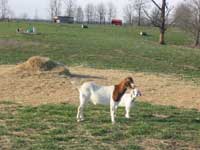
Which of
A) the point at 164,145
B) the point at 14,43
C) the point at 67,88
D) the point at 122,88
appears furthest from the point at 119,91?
the point at 14,43

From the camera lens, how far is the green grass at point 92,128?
7.66m

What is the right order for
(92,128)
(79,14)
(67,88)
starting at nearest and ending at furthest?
(92,128) < (67,88) < (79,14)

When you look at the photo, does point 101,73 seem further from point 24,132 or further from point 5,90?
point 24,132

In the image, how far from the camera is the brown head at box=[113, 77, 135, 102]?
8859mm

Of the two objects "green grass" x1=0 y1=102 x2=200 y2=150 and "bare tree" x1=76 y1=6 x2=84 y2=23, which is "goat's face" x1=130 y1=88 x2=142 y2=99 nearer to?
"green grass" x1=0 y1=102 x2=200 y2=150

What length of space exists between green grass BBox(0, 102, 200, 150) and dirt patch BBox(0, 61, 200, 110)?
172 centimetres

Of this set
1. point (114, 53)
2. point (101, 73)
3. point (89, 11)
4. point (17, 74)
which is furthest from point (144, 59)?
point (89, 11)

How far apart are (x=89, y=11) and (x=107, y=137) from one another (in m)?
140

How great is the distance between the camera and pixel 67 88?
1404 cm

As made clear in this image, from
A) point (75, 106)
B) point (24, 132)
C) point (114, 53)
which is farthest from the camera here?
point (114, 53)

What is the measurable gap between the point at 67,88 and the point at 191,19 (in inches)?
1685

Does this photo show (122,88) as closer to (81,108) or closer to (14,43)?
(81,108)

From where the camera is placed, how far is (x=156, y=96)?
1362cm

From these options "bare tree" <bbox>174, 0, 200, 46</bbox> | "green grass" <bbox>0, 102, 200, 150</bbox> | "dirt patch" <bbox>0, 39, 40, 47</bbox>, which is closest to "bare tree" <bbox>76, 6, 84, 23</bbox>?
"bare tree" <bbox>174, 0, 200, 46</bbox>
